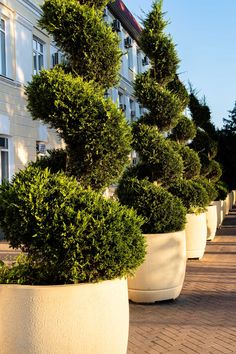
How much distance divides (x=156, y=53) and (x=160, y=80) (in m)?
0.54

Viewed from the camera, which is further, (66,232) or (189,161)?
(189,161)

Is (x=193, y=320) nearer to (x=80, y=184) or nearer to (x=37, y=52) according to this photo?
(x=80, y=184)

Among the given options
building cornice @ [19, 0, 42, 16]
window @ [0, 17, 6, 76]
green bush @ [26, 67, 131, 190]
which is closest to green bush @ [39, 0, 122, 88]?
green bush @ [26, 67, 131, 190]

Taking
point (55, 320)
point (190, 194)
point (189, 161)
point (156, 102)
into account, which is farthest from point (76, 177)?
point (189, 161)

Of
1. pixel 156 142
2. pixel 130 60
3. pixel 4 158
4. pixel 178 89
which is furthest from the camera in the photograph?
pixel 130 60

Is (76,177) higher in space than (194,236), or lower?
higher

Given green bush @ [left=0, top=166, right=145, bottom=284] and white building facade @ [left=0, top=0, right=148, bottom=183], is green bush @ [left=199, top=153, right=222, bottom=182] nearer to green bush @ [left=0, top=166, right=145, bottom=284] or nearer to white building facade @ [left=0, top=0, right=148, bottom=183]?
white building facade @ [left=0, top=0, right=148, bottom=183]

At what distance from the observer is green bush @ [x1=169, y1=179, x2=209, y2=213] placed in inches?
447

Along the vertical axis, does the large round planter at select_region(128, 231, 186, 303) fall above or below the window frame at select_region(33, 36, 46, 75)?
below

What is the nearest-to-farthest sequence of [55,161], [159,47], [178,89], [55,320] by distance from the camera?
[55,320], [55,161], [159,47], [178,89]

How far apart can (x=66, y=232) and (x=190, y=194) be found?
294 inches

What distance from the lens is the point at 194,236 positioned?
11.3 m

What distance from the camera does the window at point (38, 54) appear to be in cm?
1791

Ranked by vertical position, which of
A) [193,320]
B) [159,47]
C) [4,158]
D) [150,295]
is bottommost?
[193,320]
